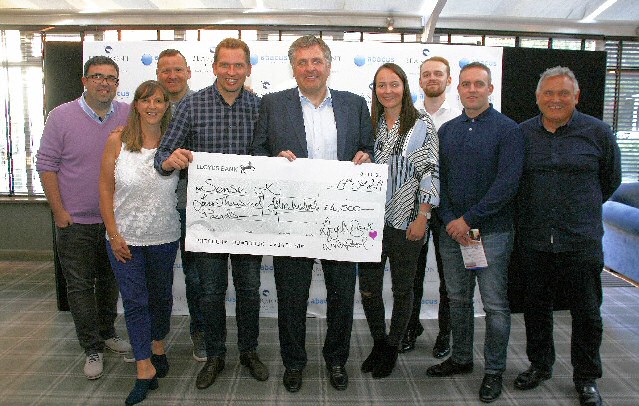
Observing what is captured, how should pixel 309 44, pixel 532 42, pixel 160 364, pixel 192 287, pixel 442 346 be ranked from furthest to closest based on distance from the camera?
pixel 532 42
pixel 442 346
pixel 192 287
pixel 160 364
pixel 309 44

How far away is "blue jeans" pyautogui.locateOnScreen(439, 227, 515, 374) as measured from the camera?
7.97ft

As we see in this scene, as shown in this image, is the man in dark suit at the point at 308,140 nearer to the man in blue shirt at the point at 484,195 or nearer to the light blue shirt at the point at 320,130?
the light blue shirt at the point at 320,130

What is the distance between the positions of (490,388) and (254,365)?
123cm

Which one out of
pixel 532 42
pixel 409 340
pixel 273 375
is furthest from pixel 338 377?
pixel 532 42

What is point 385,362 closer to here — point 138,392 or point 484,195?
point 484,195

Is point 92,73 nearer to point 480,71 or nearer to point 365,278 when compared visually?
point 365,278

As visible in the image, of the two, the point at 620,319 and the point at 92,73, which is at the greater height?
the point at 92,73

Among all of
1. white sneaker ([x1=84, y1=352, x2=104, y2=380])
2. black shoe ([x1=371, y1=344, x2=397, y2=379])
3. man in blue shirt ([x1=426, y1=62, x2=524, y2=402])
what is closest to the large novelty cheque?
man in blue shirt ([x1=426, y1=62, x2=524, y2=402])

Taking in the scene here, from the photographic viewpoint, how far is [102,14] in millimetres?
5973

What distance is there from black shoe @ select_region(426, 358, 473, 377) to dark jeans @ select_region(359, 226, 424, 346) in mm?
269

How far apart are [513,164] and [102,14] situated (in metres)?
5.46

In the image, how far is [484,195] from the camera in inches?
94.3

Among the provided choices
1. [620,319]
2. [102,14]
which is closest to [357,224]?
[620,319]

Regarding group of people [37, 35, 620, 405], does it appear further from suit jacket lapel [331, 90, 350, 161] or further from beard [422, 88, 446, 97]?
beard [422, 88, 446, 97]
